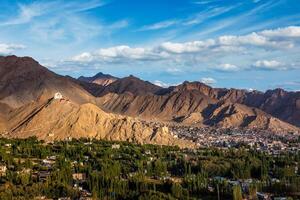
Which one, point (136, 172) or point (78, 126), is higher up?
point (78, 126)

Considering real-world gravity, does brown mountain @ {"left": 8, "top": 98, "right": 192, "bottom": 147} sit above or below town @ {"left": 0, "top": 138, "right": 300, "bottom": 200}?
above

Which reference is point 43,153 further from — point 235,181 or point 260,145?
point 260,145

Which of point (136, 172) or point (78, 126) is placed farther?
point (78, 126)

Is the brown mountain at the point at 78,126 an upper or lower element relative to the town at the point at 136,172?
upper

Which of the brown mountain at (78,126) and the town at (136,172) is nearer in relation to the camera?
the town at (136,172)

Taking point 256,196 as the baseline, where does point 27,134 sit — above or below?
above

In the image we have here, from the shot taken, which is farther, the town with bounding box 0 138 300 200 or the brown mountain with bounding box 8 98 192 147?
the brown mountain with bounding box 8 98 192 147

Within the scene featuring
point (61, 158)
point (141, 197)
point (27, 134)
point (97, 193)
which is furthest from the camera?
point (27, 134)

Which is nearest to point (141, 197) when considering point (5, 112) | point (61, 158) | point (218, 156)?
point (61, 158)
